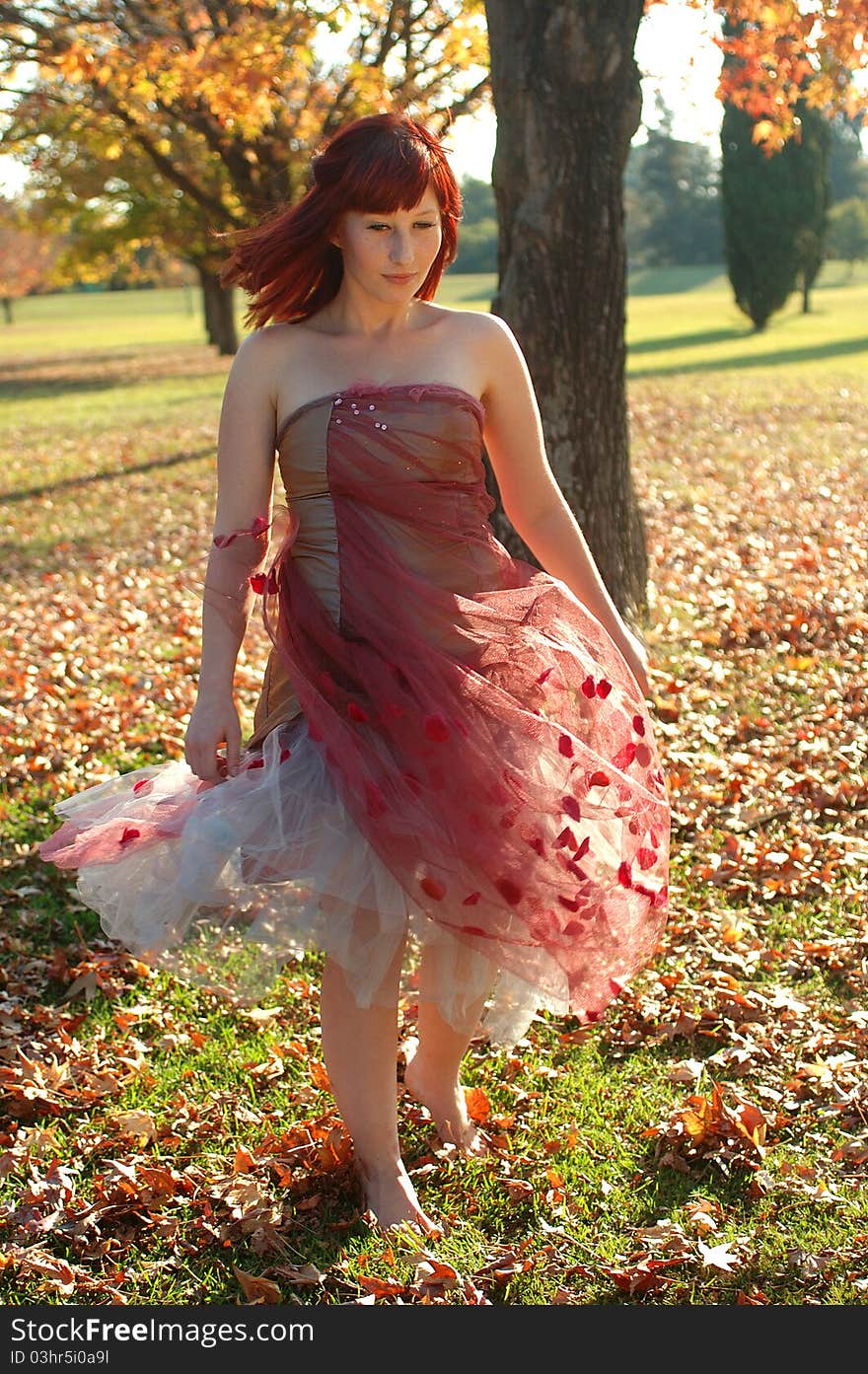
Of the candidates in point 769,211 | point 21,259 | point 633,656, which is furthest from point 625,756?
point 21,259

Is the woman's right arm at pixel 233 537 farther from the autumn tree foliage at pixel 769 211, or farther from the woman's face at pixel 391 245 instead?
the autumn tree foliage at pixel 769 211

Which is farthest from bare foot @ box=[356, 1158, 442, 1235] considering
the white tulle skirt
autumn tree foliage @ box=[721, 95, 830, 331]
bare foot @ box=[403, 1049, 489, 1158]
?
autumn tree foliage @ box=[721, 95, 830, 331]

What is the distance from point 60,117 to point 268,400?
21.0 m

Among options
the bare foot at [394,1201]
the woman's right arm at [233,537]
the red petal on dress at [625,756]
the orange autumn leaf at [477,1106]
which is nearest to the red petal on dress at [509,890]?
the red petal on dress at [625,756]

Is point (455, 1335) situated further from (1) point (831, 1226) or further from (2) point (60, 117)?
(2) point (60, 117)

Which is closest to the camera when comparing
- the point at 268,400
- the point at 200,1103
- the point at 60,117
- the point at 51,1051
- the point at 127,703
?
the point at 268,400

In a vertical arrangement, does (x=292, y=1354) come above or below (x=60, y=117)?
below

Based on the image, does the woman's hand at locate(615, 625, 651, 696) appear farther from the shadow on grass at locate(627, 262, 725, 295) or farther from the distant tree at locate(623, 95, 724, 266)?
the distant tree at locate(623, 95, 724, 266)

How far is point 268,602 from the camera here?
3072 millimetres

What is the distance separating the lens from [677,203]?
64.7 metres

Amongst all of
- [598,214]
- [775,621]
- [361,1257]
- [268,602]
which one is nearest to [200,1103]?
[361,1257]

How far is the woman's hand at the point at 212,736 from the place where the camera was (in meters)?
3.03

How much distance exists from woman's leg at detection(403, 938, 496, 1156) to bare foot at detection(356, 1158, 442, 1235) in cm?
31

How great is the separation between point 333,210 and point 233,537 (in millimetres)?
747
